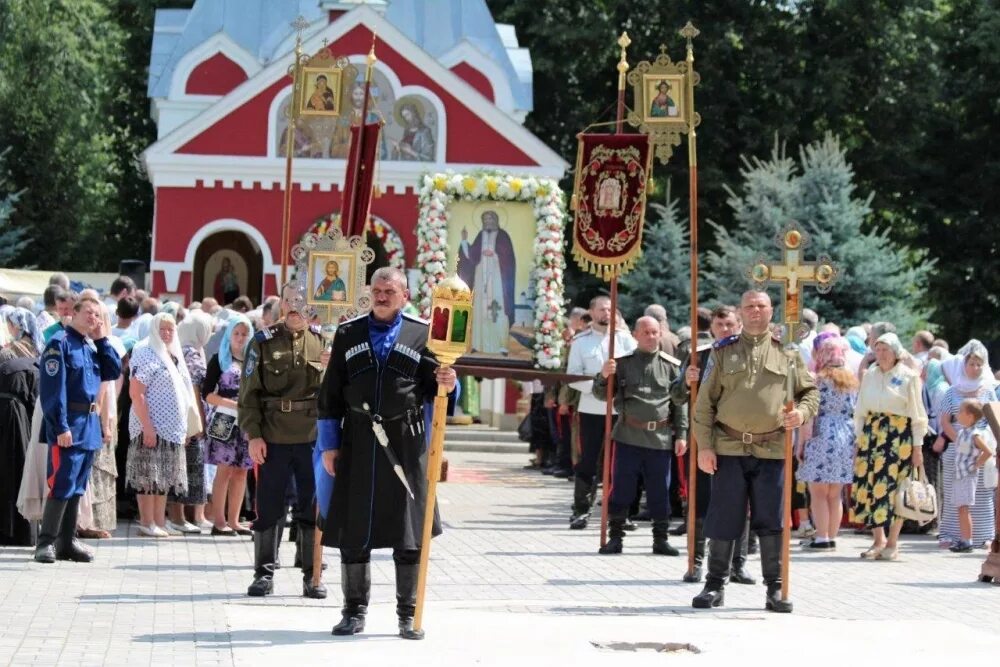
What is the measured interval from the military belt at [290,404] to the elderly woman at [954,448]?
6.77 m

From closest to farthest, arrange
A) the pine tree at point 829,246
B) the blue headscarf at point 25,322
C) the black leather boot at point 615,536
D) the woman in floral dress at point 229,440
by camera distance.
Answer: the blue headscarf at point 25,322 → the woman in floral dress at point 229,440 → the black leather boot at point 615,536 → the pine tree at point 829,246

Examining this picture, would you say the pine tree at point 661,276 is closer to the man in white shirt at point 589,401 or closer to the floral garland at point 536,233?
the floral garland at point 536,233

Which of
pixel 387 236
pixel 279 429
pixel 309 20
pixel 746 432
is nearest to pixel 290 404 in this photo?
pixel 279 429

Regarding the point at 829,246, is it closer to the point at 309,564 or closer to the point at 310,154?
the point at 310,154

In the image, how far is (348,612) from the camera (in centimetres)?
985

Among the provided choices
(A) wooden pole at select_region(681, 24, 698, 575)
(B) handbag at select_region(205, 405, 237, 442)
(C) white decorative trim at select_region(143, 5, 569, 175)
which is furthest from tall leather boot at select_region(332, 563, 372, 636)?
(C) white decorative trim at select_region(143, 5, 569, 175)

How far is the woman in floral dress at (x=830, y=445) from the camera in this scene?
1562cm

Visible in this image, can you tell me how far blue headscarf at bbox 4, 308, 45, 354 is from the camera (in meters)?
14.4

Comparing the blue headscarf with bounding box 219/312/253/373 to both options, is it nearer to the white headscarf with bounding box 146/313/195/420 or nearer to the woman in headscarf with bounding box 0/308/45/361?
the white headscarf with bounding box 146/313/195/420

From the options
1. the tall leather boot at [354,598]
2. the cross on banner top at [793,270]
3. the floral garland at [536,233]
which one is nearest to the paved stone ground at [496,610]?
the tall leather boot at [354,598]

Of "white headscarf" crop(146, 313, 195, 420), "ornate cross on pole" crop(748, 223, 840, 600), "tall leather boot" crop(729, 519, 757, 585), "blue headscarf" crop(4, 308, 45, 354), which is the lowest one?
"tall leather boot" crop(729, 519, 757, 585)

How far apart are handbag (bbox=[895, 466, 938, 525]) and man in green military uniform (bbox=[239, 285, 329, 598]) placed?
553 cm

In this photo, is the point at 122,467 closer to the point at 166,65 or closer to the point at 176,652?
the point at 176,652

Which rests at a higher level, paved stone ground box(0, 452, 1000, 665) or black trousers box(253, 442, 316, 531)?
black trousers box(253, 442, 316, 531)
